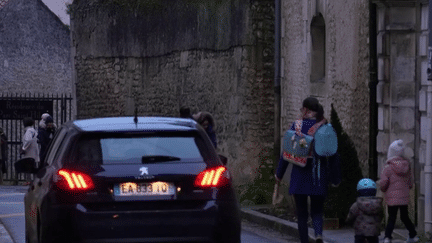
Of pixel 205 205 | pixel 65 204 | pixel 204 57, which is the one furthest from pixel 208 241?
pixel 204 57

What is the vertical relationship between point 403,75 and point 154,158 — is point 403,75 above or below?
above

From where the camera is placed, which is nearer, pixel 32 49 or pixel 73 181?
pixel 73 181

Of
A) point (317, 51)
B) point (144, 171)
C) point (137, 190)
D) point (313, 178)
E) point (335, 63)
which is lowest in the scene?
point (313, 178)

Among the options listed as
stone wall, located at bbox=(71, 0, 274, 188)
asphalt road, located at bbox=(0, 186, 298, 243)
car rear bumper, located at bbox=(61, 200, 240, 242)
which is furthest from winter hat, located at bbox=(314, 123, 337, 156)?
stone wall, located at bbox=(71, 0, 274, 188)

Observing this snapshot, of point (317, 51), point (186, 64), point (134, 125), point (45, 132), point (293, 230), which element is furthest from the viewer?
point (45, 132)

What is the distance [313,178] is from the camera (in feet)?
33.2

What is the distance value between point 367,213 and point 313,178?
3.63ft

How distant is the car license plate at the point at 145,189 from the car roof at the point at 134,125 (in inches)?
19.5

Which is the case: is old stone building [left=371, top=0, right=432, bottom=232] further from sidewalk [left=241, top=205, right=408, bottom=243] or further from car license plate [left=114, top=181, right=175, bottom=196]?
car license plate [left=114, top=181, right=175, bottom=196]

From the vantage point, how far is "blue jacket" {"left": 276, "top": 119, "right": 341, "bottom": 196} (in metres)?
10.1

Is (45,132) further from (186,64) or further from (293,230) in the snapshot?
(293,230)

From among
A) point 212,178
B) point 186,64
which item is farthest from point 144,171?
point 186,64

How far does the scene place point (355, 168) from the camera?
1298cm

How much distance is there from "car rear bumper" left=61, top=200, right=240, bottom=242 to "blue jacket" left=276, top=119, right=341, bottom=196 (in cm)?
216
